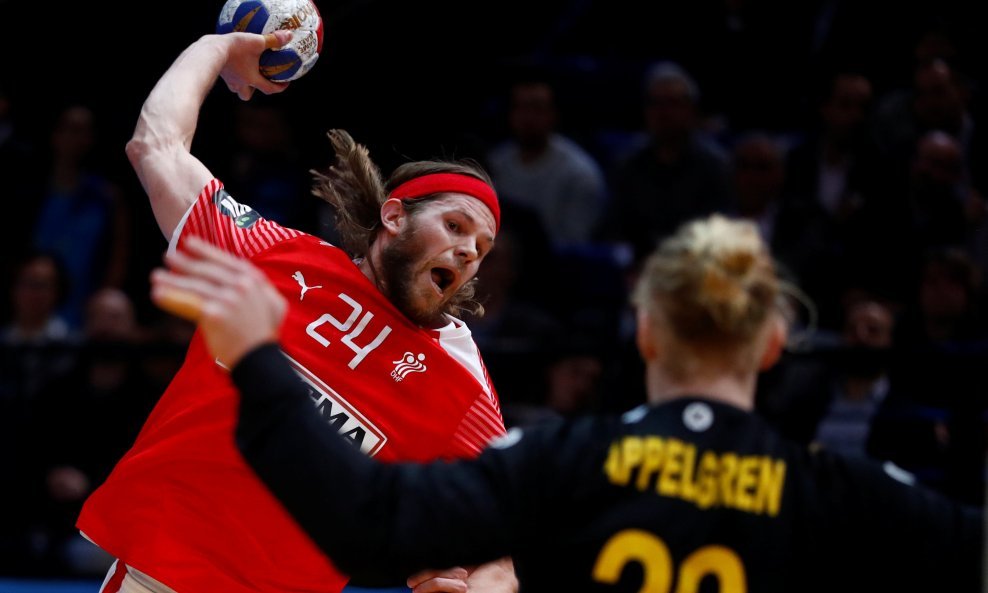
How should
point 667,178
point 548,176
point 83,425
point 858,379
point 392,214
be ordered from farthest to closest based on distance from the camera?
point 548,176 → point 667,178 → point 83,425 → point 858,379 → point 392,214

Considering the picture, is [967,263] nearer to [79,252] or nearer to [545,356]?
[545,356]

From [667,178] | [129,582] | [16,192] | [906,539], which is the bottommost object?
[667,178]

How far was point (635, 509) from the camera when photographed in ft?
7.75

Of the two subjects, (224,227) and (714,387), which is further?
(224,227)

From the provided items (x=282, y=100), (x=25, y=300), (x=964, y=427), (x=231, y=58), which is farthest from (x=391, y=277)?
(x=282, y=100)

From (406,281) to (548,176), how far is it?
14.7 ft

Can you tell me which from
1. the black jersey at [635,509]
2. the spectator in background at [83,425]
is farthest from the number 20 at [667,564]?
the spectator in background at [83,425]

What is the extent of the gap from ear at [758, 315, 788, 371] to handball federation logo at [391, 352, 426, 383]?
1.40m

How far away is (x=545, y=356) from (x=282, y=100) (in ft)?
9.77

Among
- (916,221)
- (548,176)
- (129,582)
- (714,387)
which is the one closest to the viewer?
(714,387)

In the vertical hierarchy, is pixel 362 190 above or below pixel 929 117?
above

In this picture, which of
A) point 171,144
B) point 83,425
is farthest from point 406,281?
point 83,425

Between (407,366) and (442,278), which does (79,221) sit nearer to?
(442,278)

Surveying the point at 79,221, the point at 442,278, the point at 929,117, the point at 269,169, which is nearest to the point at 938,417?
the point at 929,117
